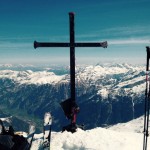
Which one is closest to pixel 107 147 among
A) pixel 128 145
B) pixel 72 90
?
pixel 128 145

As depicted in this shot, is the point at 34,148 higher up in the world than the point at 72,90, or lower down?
lower down

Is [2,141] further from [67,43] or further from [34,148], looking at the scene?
[67,43]

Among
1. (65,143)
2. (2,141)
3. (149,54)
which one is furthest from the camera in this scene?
(65,143)

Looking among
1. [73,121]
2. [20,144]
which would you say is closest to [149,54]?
[20,144]

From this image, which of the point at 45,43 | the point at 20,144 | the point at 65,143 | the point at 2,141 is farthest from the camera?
the point at 45,43

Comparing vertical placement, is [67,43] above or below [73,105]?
above

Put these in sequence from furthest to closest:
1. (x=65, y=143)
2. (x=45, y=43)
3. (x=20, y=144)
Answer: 1. (x=45, y=43)
2. (x=65, y=143)
3. (x=20, y=144)

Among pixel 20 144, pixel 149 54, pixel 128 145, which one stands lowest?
pixel 128 145

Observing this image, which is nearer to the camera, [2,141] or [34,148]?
[2,141]

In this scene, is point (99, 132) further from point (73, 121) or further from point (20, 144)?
point (20, 144)
